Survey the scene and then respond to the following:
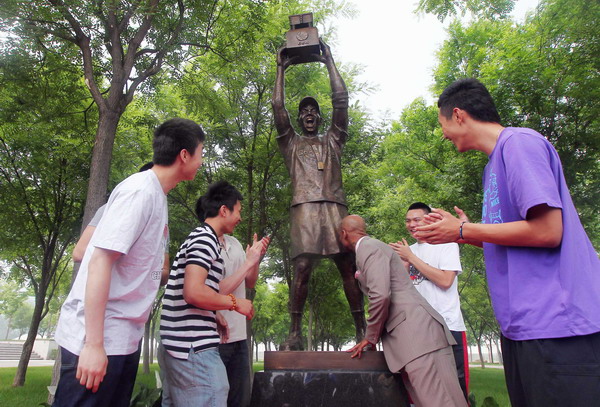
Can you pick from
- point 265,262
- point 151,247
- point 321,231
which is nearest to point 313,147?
point 321,231

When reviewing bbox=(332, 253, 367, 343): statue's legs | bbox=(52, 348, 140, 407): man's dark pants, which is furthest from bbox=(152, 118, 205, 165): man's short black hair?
bbox=(332, 253, 367, 343): statue's legs

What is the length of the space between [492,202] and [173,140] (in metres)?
1.66

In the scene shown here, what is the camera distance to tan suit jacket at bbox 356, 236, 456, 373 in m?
3.03

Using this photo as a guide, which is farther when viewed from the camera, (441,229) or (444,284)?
(444,284)

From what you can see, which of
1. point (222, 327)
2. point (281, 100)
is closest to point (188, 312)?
point (222, 327)

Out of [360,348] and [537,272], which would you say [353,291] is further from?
[537,272]

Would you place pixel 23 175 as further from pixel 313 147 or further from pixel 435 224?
pixel 435 224

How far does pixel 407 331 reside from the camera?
307 cm

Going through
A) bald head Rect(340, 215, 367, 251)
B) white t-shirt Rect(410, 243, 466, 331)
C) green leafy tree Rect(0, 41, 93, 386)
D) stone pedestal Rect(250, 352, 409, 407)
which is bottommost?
stone pedestal Rect(250, 352, 409, 407)

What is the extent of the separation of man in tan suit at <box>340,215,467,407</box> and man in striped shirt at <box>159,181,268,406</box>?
946mm

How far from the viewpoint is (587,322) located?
1639 millimetres

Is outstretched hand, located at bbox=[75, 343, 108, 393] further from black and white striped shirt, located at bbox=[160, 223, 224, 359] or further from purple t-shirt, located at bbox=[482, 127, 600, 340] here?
purple t-shirt, located at bbox=[482, 127, 600, 340]

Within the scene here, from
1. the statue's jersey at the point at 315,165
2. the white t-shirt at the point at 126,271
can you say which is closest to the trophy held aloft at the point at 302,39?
the statue's jersey at the point at 315,165

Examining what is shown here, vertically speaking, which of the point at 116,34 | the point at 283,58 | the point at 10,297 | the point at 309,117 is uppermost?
the point at 116,34
